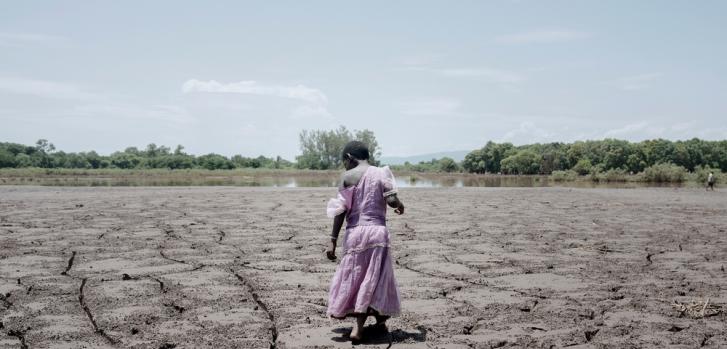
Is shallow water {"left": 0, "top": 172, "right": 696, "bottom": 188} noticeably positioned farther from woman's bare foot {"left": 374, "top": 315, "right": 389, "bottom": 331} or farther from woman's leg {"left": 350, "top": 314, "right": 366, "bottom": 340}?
woman's leg {"left": 350, "top": 314, "right": 366, "bottom": 340}

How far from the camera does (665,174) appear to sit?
5378 cm

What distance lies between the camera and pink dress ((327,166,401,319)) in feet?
15.3

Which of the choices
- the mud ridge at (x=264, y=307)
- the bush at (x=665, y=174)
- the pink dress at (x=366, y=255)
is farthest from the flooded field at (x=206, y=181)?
the pink dress at (x=366, y=255)

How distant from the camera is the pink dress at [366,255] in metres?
4.66

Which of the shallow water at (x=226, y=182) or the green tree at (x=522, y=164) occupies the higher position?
the green tree at (x=522, y=164)

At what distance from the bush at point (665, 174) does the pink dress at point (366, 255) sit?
52866mm

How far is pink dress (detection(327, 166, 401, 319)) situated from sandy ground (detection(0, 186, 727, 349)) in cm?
32

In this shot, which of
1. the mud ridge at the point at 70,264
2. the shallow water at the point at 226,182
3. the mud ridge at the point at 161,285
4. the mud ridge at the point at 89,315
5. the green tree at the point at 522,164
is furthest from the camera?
the green tree at the point at 522,164

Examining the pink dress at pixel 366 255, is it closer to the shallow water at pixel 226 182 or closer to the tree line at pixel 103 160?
the shallow water at pixel 226 182

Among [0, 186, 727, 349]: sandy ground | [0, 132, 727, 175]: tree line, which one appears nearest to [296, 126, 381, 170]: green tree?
[0, 132, 727, 175]: tree line

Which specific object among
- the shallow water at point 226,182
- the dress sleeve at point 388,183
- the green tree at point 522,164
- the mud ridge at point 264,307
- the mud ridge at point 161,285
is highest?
the green tree at point 522,164

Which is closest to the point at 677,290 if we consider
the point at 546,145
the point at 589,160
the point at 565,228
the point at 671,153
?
the point at 565,228

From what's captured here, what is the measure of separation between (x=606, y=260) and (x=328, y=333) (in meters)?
5.33

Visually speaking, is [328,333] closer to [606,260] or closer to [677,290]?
[677,290]
